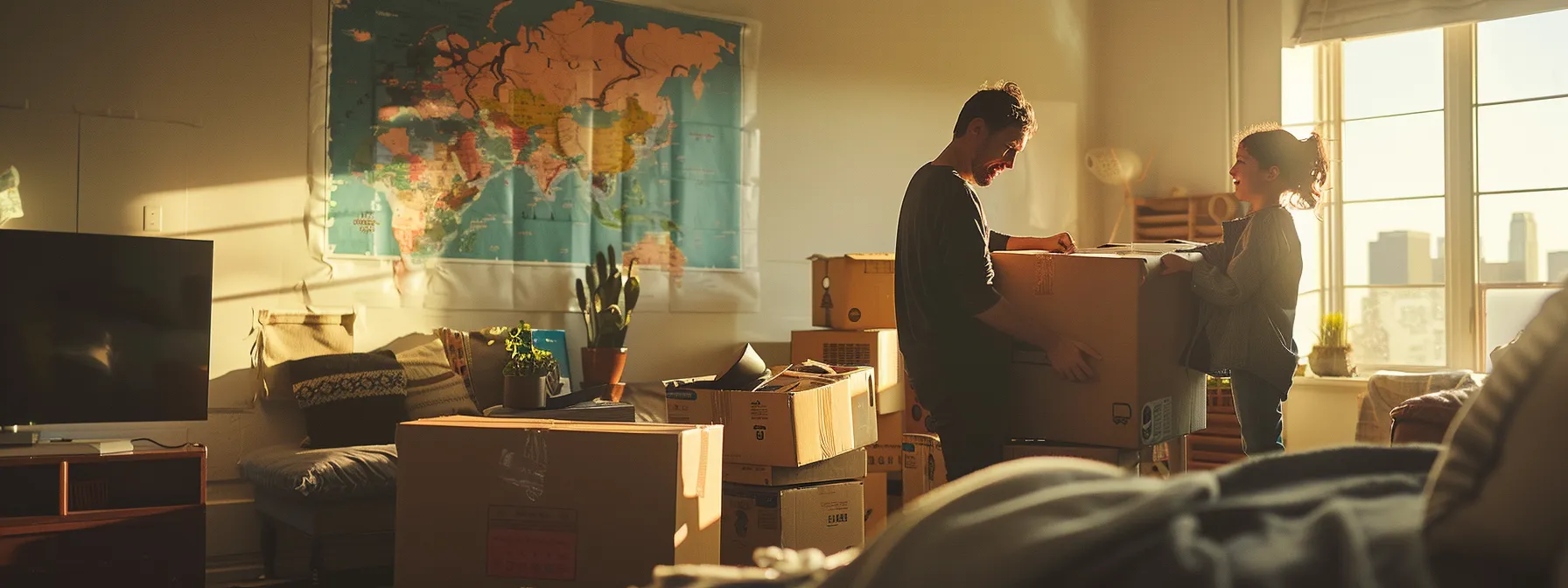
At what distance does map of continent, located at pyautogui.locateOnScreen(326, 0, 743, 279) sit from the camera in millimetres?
4211

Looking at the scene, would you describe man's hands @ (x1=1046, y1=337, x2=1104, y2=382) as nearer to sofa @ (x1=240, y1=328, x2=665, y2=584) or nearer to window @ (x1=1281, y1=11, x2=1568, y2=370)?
sofa @ (x1=240, y1=328, x2=665, y2=584)

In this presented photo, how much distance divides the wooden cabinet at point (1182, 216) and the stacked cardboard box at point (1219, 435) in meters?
0.78

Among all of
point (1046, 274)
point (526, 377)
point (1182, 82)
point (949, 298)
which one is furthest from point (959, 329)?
point (1182, 82)

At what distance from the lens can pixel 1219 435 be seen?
5.29 m

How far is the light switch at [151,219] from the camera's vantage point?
3836 mm

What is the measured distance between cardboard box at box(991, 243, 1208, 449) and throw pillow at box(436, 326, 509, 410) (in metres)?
2.32

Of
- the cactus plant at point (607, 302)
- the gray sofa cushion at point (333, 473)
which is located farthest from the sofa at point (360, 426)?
the cactus plant at point (607, 302)

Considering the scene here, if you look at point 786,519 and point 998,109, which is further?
point 786,519

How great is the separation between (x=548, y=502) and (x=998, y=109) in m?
1.27

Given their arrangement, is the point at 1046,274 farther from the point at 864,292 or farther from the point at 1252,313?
the point at 864,292

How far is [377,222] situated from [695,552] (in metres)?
2.59

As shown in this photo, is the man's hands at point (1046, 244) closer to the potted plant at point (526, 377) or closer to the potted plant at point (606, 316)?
the potted plant at point (526, 377)

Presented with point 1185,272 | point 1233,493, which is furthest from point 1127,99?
point 1233,493

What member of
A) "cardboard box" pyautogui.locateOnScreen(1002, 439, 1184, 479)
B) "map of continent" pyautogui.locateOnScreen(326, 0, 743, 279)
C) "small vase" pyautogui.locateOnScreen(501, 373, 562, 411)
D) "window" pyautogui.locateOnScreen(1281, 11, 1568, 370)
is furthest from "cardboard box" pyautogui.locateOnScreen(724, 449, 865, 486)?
"window" pyautogui.locateOnScreen(1281, 11, 1568, 370)
